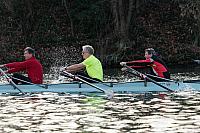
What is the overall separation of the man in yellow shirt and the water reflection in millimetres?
1793

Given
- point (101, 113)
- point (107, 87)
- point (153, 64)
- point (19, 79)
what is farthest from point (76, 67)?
point (101, 113)

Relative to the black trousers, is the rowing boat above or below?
below

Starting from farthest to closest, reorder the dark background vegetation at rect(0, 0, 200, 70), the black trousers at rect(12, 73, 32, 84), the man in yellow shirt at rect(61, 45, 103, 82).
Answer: the dark background vegetation at rect(0, 0, 200, 70), the black trousers at rect(12, 73, 32, 84), the man in yellow shirt at rect(61, 45, 103, 82)

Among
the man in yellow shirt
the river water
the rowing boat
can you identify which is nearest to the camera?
the river water

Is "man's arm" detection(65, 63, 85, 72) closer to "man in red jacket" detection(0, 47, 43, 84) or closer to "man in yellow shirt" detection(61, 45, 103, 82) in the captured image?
"man in yellow shirt" detection(61, 45, 103, 82)

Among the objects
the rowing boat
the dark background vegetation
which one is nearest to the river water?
the rowing boat

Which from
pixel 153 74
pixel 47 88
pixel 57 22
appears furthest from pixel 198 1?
pixel 47 88

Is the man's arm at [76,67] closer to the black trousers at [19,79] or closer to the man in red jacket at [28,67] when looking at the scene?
the man in red jacket at [28,67]

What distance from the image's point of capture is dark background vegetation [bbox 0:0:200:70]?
4409cm

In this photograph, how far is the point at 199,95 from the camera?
19.3 meters

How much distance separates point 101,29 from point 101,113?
3337 centimetres

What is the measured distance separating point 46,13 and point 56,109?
35.9 meters

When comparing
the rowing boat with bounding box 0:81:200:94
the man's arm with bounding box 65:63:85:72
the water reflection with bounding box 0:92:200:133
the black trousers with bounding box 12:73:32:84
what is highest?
the man's arm with bounding box 65:63:85:72

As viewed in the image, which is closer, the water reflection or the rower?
the water reflection
